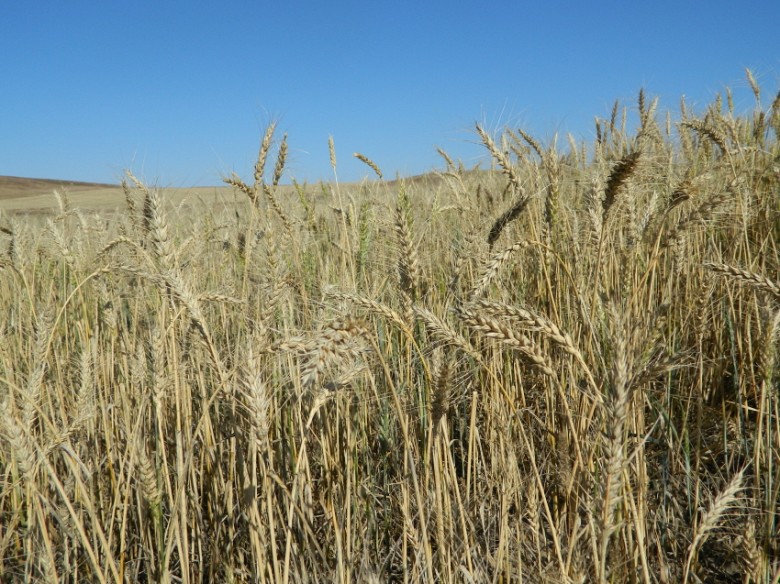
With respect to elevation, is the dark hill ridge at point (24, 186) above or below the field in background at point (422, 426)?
above

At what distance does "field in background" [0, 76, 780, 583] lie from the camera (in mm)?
1250

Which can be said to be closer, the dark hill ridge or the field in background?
the field in background

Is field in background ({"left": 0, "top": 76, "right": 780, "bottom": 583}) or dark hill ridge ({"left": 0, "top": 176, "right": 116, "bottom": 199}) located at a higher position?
dark hill ridge ({"left": 0, "top": 176, "right": 116, "bottom": 199})

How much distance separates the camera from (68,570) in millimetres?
1413

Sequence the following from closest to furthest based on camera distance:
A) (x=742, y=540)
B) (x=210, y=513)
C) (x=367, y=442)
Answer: (x=742, y=540) < (x=210, y=513) < (x=367, y=442)

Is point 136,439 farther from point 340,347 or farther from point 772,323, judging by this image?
point 772,323

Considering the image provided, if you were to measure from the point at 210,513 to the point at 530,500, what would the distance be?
99 cm

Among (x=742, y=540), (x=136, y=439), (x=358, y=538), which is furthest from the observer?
(x=358, y=538)

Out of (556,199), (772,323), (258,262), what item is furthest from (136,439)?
(772,323)

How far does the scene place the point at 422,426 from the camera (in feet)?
5.67

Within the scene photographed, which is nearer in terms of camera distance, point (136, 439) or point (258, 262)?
point (136, 439)

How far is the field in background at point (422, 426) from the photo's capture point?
4.10 ft

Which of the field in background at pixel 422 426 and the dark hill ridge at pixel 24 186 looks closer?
the field in background at pixel 422 426

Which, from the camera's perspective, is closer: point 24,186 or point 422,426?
point 422,426
